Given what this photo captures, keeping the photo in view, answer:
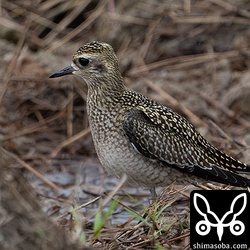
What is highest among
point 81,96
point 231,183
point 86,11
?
point 86,11

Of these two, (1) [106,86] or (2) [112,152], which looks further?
(1) [106,86]

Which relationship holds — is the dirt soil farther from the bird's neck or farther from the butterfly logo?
the bird's neck

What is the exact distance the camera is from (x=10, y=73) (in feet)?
31.8

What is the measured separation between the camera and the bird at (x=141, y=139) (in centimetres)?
722

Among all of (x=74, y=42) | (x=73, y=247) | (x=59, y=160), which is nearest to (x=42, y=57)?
(x=74, y=42)

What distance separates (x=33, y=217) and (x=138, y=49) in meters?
6.89

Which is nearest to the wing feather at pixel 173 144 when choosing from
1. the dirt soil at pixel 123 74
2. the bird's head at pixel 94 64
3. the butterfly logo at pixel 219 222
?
the dirt soil at pixel 123 74

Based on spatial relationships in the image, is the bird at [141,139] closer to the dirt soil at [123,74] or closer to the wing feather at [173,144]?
the wing feather at [173,144]

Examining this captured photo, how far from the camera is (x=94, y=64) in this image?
7.73 metres

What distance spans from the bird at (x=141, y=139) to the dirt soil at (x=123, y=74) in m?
0.25

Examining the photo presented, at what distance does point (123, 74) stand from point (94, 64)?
9.89 feet

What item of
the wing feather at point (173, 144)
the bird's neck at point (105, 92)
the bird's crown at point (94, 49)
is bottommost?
the wing feather at point (173, 144)

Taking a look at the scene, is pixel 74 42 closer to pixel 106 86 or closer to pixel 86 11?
pixel 86 11

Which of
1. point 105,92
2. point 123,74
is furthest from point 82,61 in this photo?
point 123,74
